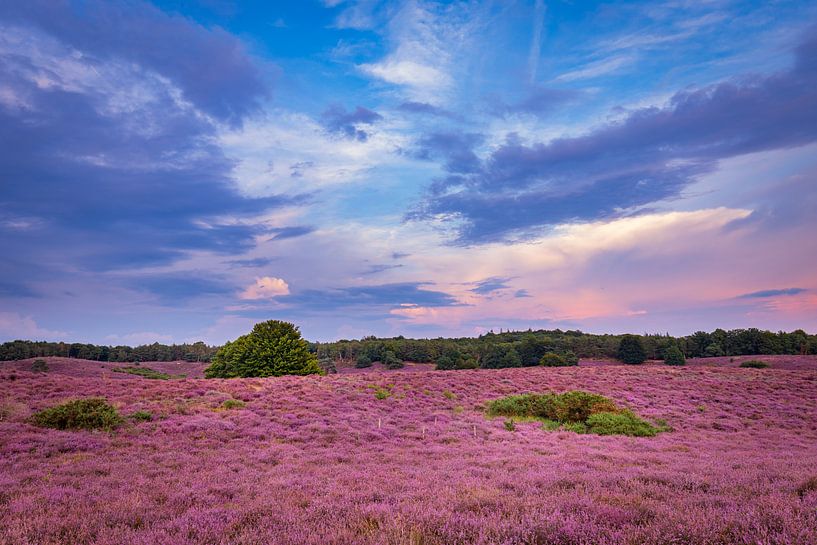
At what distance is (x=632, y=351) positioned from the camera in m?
75.3

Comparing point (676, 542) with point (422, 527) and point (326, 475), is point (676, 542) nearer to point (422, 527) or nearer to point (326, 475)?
point (422, 527)

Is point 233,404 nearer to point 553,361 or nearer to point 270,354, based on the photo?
point 270,354

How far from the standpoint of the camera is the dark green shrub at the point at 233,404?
21.0 metres

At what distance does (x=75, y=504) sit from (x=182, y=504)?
76.7 inches

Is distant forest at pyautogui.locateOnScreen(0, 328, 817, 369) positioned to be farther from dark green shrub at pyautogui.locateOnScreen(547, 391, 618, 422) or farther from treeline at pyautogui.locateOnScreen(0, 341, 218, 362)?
dark green shrub at pyautogui.locateOnScreen(547, 391, 618, 422)

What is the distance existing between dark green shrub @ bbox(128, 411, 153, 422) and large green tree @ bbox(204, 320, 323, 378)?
27535mm

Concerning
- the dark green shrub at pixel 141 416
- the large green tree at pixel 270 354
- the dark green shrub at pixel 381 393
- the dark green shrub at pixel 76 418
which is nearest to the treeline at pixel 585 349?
the large green tree at pixel 270 354

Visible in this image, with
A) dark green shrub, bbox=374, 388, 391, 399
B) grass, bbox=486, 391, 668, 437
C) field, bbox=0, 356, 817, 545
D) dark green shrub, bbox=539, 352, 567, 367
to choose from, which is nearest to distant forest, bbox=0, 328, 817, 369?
dark green shrub, bbox=539, 352, 567, 367

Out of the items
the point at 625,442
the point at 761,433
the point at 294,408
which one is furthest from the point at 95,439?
the point at 761,433

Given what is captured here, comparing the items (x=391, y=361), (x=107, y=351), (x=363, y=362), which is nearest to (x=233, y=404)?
(x=391, y=361)

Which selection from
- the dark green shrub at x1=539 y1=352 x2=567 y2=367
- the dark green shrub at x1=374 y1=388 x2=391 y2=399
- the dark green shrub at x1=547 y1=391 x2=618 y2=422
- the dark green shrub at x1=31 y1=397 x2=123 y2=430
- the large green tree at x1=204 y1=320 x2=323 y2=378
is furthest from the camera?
the dark green shrub at x1=539 y1=352 x2=567 y2=367

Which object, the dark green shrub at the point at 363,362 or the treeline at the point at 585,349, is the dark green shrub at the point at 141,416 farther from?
the dark green shrub at the point at 363,362

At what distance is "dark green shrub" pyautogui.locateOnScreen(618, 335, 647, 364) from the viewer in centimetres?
7438

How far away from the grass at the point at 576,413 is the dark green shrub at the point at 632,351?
58.4m
